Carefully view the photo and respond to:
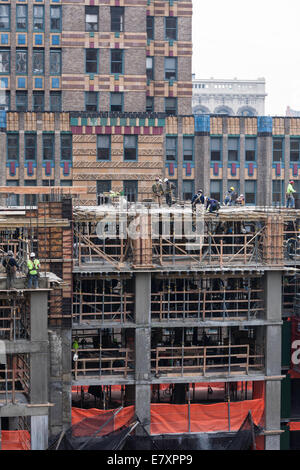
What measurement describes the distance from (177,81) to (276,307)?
39.8 m

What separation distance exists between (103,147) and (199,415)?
30832mm

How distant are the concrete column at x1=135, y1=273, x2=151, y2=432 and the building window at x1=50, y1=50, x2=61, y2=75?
3756 centimetres

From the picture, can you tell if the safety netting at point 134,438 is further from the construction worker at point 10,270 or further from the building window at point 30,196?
the building window at point 30,196

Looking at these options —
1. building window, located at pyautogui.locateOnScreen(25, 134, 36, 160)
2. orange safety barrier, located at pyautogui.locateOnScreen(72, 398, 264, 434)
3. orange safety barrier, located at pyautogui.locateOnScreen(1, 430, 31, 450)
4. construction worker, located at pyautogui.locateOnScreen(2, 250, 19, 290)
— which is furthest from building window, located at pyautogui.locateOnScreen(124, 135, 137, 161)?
orange safety barrier, located at pyautogui.locateOnScreen(1, 430, 31, 450)

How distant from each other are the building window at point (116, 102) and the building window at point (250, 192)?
12.9 meters

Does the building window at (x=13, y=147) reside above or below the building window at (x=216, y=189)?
above

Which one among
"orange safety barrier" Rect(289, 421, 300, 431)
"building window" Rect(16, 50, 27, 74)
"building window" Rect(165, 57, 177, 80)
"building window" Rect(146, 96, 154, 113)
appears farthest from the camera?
"building window" Rect(146, 96, 154, 113)

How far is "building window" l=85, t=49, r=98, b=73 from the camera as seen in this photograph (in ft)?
246

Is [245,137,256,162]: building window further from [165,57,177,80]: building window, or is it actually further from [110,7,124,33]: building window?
[110,7,124,33]: building window

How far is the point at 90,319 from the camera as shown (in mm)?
46188

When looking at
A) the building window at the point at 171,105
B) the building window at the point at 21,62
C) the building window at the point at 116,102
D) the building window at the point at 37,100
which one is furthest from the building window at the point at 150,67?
the building window at the point at 21,62

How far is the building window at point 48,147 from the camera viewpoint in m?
70.7
